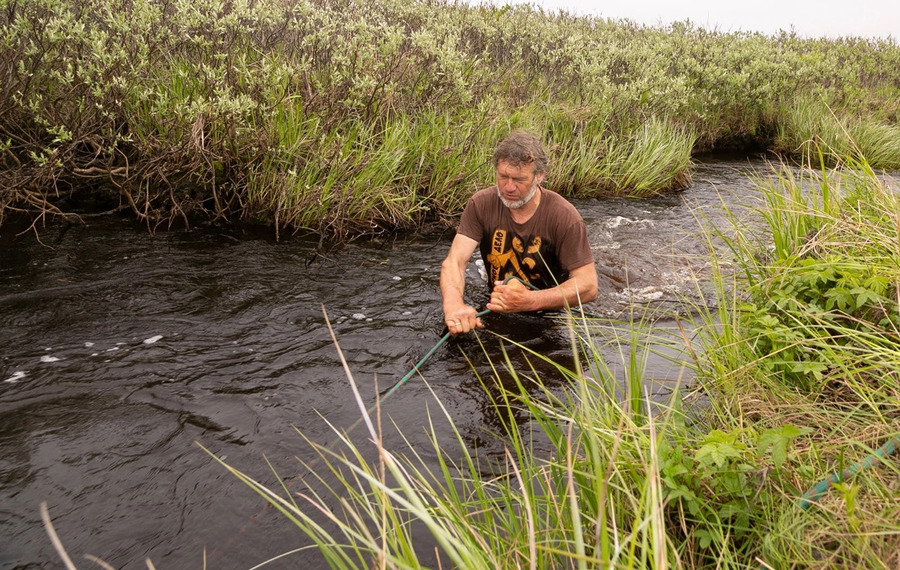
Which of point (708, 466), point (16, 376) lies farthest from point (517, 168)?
point (16, 376)

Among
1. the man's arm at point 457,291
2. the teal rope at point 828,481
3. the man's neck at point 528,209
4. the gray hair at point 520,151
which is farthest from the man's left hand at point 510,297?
the teal rope at point 828,481

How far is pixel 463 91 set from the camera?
26.9 ft

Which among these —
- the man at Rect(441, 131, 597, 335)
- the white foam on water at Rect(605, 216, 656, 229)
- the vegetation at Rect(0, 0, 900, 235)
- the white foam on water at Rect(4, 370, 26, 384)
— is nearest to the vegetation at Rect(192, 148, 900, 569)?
the man at Rect(441, 131, 597, 335)

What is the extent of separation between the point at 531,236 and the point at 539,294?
0.62m

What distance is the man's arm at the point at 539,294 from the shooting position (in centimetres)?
433

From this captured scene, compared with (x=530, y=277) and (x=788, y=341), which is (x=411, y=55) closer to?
(x=530, y=277)

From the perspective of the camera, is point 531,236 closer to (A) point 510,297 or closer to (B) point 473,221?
(B) point 473,221

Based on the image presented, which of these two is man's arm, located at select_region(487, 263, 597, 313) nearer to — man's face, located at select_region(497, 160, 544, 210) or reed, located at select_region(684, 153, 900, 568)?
man's face, located at select_region(497, 160, 544, 210)

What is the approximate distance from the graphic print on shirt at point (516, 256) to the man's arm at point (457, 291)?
20 cm

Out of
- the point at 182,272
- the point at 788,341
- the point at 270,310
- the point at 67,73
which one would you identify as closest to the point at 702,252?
the point at 788,341

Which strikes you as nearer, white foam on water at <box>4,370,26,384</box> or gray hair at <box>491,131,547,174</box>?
white foam on water at <box>4,370,26,384</box>

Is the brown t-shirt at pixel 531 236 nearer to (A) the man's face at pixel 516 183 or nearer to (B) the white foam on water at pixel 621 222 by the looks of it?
(A) the man's face at pixel 516 183

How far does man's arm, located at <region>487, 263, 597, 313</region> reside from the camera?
14.2ft

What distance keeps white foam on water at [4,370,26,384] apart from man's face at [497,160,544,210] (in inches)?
132
